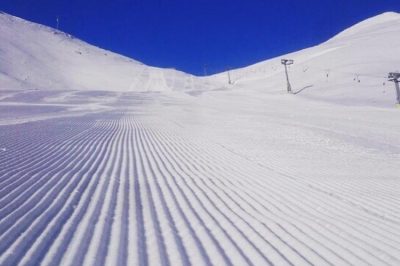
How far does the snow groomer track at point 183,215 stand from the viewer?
5.02 m

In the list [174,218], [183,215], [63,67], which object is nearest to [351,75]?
[183,215]

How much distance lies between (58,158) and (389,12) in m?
149

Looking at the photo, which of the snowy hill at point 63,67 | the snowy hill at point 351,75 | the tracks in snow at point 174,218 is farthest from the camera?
the snowy hill at point 63,67

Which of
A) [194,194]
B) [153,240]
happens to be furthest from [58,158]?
[153,240]

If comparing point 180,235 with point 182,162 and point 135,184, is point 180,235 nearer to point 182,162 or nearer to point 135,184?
point 135,184

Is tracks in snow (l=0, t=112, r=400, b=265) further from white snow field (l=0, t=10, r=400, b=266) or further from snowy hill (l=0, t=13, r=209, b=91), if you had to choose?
snowy hill (l=0, t=13, r=209, b=91)

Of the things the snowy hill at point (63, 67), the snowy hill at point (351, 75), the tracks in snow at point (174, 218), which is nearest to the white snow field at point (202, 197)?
the tracks in snow at point (174, 218)

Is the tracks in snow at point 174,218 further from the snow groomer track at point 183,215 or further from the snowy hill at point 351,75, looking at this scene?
the snowy hill at point 351,75

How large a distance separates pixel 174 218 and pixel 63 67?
288ft

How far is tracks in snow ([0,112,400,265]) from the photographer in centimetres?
500

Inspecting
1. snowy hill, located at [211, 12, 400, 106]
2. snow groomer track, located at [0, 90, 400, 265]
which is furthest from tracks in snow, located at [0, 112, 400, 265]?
snowy hill, located at [211, 12, 400, 106]

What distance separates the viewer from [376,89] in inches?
1673

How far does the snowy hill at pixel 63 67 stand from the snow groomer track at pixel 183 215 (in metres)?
62.7

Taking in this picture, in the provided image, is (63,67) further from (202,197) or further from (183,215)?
(183,215)
